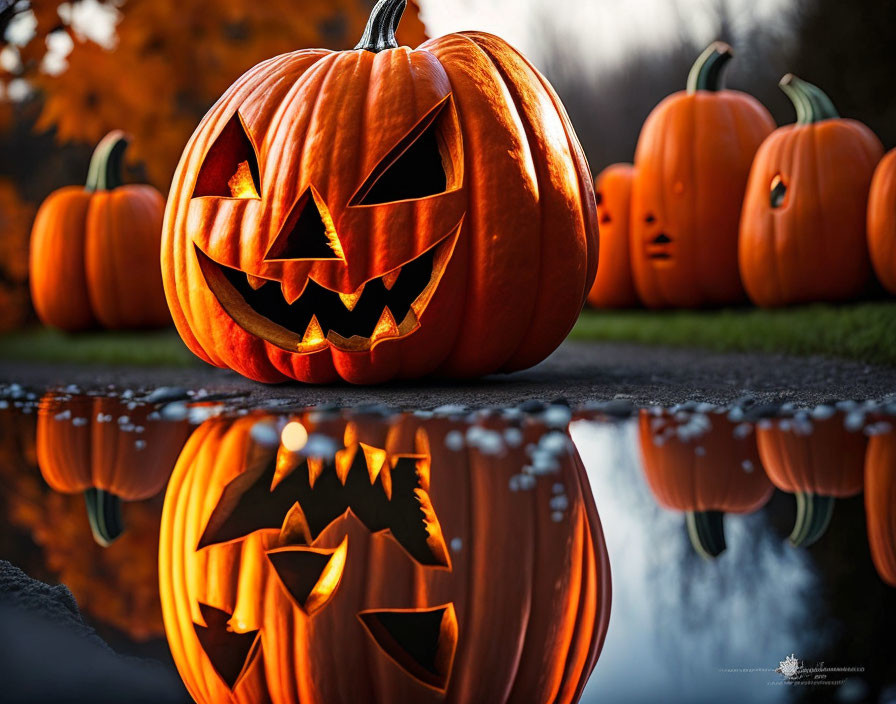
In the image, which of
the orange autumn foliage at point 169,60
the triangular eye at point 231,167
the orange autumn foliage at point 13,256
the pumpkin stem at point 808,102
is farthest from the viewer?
the orange autumn foliage at point 13,256

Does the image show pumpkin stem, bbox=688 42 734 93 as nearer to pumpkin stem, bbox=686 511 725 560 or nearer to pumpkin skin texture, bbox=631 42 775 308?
pumpkin skin texture, bbox=631 42 775 308

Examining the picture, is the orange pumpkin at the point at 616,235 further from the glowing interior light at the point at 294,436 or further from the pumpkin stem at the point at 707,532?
the pumpkin stem at the point at 707,532

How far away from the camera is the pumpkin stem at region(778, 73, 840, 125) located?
425 cm

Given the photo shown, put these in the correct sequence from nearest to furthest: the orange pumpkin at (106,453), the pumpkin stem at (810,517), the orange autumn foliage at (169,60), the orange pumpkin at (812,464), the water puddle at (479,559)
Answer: the water puddle at (479,559) → the pumpkin stem at (810,517) → the orange pumpkin at (812,464) → the orange pumpkin at (106,453) → the orange autumn foliage at (169,60)

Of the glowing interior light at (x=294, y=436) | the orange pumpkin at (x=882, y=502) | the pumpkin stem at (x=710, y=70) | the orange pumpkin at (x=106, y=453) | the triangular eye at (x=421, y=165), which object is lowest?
the orange pumpkin at (x=882, y=502)

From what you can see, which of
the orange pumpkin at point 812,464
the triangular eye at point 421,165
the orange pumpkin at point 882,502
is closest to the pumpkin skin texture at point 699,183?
the triangular eye at point 421,165

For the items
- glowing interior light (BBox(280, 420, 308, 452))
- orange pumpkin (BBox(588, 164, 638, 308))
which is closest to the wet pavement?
glowing interior light (BBox(280, 420, 308, 452))

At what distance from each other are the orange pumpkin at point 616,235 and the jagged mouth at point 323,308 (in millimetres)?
2958

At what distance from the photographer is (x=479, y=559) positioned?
997 millimetres

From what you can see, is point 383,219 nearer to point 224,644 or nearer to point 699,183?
point 224,644

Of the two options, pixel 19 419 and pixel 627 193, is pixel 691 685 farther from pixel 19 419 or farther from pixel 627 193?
pixel 627 193

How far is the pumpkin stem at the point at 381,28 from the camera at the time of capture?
286 cm

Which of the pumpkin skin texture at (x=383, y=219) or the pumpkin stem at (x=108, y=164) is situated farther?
the pumpkin stem at (x=108, y=164)

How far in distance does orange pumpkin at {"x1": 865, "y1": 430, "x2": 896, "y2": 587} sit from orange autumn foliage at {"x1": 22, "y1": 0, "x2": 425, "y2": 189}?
390 cm
